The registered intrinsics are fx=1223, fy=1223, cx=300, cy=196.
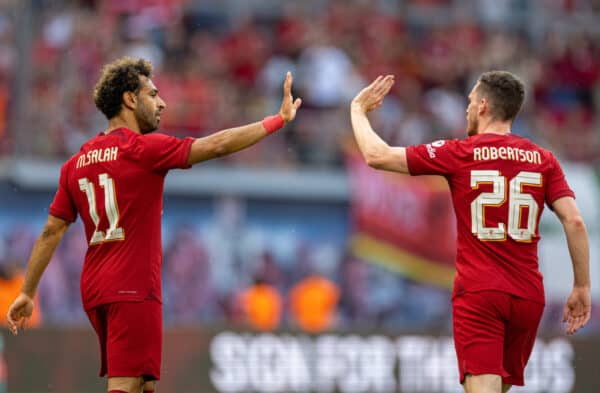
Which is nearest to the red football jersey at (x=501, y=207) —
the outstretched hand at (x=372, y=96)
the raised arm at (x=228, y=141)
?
the outstretched hand at (x=372, y=96)

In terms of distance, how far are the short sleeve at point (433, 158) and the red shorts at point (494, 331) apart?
786 mm

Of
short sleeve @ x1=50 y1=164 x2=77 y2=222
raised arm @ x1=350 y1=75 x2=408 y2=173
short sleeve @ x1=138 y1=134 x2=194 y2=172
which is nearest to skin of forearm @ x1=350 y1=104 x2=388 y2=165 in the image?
raised arm @ x1=350 y1=75 x2=408 y2=173

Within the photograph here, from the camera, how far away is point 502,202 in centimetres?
736

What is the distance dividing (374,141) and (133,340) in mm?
1930

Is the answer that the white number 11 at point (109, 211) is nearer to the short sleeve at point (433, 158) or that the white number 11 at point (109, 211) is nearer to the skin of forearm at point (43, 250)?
the skin of forearm at point (43, 250)

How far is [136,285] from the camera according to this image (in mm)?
7254

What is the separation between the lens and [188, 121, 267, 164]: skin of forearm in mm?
7219

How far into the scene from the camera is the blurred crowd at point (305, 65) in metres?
18.5

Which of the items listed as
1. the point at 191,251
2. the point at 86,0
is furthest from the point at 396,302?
the point at 86,0

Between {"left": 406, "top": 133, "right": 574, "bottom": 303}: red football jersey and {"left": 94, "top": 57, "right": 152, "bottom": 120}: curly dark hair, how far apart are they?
6.34 ft

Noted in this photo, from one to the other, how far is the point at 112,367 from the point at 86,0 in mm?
13444

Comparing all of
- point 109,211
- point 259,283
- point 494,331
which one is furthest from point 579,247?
point 259,283

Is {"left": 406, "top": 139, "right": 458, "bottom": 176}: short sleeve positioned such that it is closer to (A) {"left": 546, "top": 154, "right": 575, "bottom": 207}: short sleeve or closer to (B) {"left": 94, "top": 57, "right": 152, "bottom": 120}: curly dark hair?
(A) {"left": 546, "top": 154, "right": 575, "bottom": 207}: short sleeve

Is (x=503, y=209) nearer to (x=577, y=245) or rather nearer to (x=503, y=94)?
(x=577, y=245)
